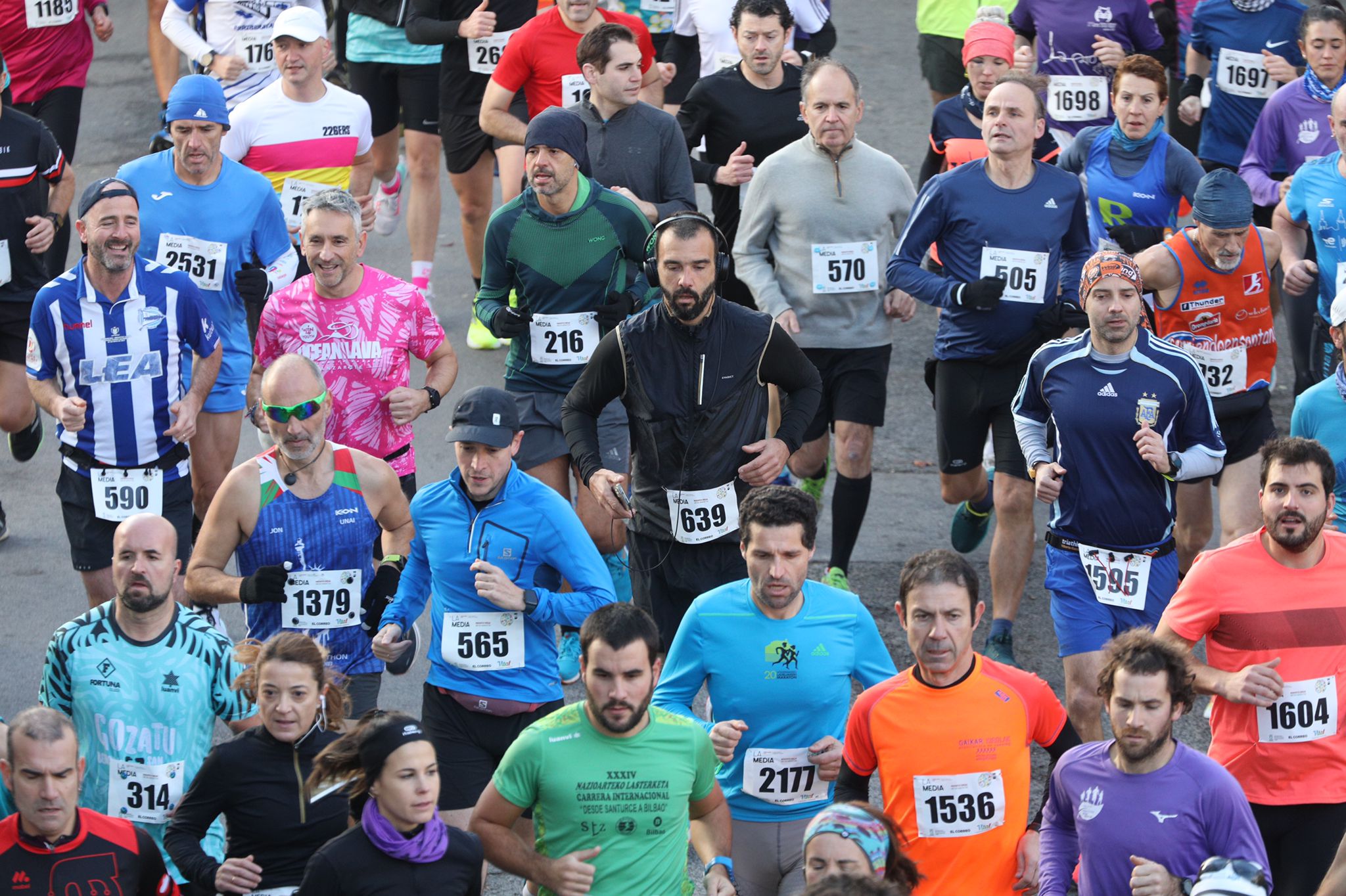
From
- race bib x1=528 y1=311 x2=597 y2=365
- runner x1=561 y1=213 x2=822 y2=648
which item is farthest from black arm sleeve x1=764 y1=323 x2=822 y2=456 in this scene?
race bib x1=528 y1=311 x2=597 y2=365

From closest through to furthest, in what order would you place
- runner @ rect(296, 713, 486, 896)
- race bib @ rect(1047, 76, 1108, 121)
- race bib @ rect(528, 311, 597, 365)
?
runner @ rect(296, 713, 486, 896)
race bib @ rect(528, 311, 597, 365)
race bib @ rect(1047, 76, 1108, 121)

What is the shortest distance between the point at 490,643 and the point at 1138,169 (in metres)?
4.37

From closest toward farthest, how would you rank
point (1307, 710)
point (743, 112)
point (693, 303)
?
point (1307, 710) → point (693, 303) → point (743, 112)

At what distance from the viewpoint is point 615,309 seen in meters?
8.05

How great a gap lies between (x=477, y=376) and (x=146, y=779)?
520 centimetres

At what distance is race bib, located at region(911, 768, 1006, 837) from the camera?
546cm

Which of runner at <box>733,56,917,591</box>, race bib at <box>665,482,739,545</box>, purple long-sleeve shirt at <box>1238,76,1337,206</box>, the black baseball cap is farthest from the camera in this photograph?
purple long-sleeve shirt at <box>1238,76,1337,206</box>

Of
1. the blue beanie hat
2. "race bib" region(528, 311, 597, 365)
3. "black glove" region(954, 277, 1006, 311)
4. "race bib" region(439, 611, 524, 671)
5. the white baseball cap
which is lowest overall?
"race bib" region(439, 611, 524, 671)

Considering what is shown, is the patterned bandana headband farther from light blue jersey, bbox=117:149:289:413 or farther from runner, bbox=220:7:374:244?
runner, bbox=220:7:374:244

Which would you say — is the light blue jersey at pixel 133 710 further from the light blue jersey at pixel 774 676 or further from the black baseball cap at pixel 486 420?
the light blue jersey at pixel 774 676

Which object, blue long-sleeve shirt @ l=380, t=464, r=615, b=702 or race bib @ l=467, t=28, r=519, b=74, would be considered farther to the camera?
race bib @ l=467, t=28, r=519, b=74

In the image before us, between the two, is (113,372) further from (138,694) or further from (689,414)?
(689,414)

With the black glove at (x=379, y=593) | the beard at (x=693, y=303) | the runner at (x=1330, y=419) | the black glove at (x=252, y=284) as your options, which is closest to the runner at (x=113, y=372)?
the black glove at (x=252, y=284)

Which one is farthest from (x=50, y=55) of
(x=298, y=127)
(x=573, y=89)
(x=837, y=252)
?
(x=837, y=252)
